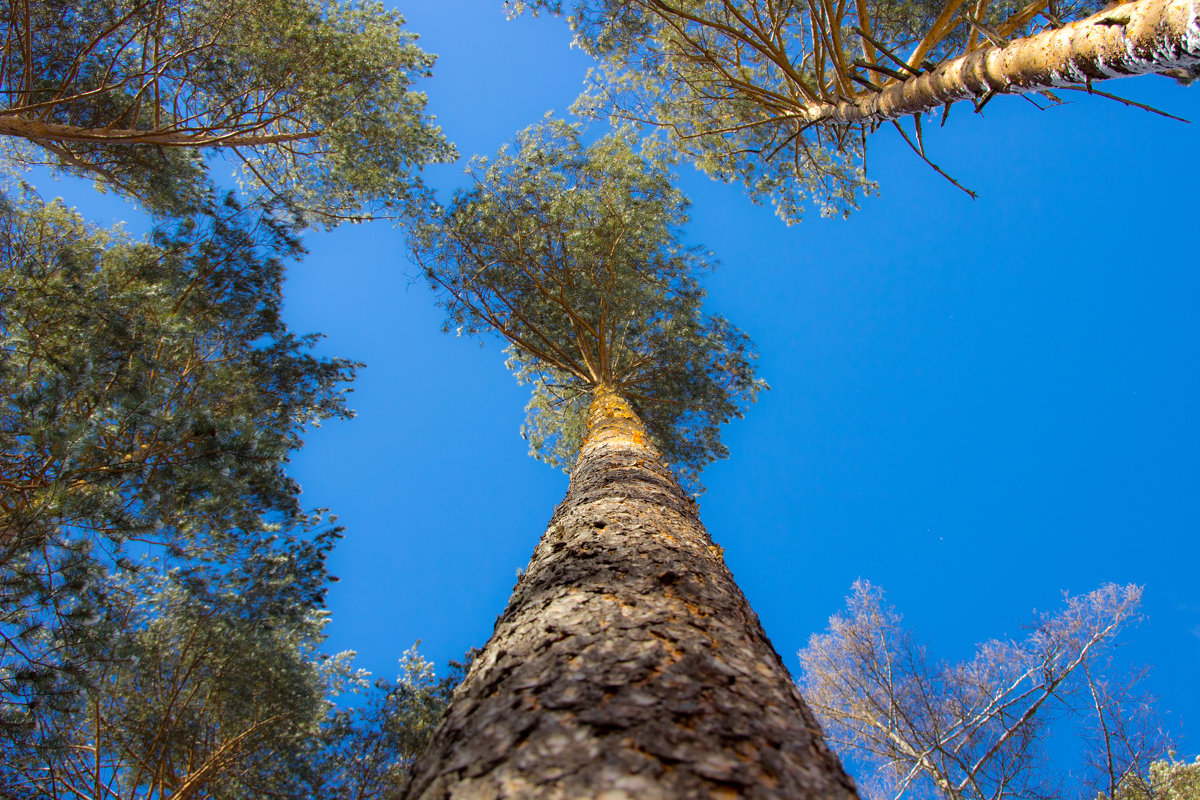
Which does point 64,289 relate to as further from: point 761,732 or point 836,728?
point 836,728

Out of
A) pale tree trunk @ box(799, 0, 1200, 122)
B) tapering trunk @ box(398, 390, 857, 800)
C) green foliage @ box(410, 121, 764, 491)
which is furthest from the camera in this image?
green foliage @ box(410, 121, 764, 491)

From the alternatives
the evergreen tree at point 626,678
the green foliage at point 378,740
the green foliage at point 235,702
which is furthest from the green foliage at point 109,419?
the evergreen tree at point 626,678

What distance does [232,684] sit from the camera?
6.23 metres

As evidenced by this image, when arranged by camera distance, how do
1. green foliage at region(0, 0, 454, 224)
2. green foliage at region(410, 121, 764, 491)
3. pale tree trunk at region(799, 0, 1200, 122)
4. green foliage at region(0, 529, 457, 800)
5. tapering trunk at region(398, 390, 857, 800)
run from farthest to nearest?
green foliage at region(410, 121, 764, 491) < green foliage at region(0, 0, 454, 224) < green foliage at region(0, 529, 457, 800) < pale tree trunk at region(799, 0, 1200, 122) < tapering trunk at region(398, 390, 857, 800)

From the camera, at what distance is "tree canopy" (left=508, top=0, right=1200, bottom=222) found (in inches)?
108

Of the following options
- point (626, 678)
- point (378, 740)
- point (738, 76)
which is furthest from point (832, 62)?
point (378, 740)

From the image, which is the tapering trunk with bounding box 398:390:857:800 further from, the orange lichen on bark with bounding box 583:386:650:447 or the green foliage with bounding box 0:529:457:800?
the green foliage with bounding box 0:529:457:800

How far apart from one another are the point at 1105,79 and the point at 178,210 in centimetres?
901

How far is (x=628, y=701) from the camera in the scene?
112cm

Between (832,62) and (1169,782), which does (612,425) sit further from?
(1169,782)

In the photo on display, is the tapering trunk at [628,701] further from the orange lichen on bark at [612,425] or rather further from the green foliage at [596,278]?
the green foliage at [596,278]

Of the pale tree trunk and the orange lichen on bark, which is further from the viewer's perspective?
the orange lichen on bark

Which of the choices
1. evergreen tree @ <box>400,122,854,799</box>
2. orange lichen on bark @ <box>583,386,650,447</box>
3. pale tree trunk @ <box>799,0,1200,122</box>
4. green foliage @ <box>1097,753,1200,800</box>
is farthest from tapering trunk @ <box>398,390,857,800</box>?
green foliage @ <box>1097,753,1200,800</box>

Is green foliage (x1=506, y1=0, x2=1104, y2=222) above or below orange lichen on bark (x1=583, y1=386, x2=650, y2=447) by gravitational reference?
above
